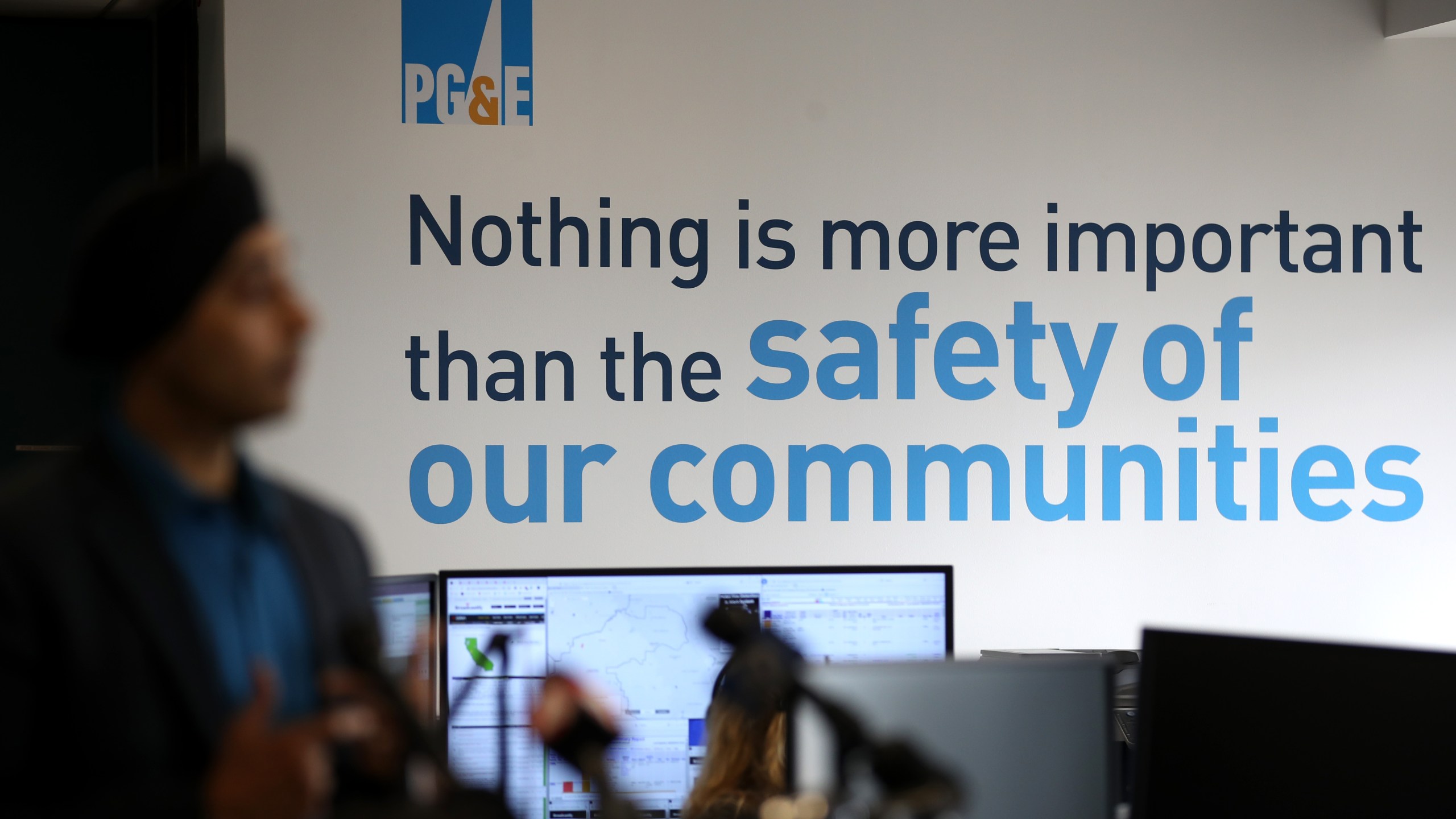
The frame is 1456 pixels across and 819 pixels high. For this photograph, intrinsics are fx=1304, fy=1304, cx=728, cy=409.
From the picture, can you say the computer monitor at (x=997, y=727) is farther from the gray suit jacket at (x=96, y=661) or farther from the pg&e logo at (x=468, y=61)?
the pg&e logo at (x=468, y=61)

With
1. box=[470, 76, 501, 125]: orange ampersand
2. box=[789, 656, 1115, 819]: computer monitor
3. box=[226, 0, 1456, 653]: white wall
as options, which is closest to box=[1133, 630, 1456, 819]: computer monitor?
box=[789, 656, 1115, 819]: computer monitor

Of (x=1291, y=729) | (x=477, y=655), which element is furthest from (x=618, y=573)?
(x=1291, y=729)

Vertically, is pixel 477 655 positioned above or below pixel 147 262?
below

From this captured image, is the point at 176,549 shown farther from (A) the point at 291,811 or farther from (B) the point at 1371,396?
(B) the point at 1371,396

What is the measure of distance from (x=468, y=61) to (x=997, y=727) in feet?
9.00

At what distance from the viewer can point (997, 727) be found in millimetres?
1493

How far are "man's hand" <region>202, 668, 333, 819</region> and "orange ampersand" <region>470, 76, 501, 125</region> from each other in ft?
9.92

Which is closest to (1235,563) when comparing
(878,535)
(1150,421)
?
(1150,421)

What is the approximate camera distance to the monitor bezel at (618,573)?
7.93 feet

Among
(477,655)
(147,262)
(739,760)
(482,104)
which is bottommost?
(739,760)

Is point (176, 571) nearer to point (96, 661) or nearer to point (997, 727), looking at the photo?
point (96, 661)

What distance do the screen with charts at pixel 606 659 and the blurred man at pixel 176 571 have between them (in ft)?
4.72

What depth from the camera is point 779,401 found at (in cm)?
375

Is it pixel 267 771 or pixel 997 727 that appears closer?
pixel 267 771
